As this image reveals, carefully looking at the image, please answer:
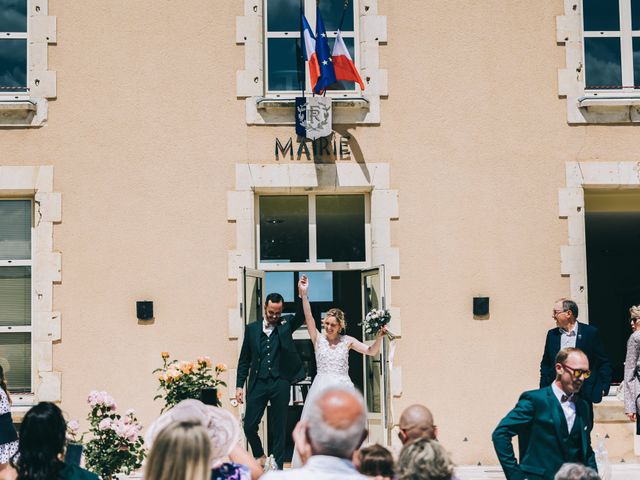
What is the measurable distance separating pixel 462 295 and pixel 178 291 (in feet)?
8.59

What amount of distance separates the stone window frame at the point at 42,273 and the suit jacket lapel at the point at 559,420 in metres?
5.24

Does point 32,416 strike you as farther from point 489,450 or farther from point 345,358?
point 489,450

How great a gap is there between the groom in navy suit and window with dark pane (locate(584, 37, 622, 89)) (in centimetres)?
371

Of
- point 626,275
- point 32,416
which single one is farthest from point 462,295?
point 626,275

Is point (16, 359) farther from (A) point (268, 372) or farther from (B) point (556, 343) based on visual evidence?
(B) point (556, 343)

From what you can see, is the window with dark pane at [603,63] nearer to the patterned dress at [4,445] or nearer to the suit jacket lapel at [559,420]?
the suit jacket lapel at [559,420]

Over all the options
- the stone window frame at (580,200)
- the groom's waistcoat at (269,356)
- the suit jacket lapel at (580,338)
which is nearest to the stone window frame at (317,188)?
the groom's waistcoat at (269,356)

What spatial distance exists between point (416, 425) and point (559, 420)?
109 centimetres

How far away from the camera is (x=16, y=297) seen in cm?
881

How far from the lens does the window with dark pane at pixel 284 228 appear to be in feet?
29.5

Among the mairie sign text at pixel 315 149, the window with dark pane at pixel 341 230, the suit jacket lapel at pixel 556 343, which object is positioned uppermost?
the mairie sign text at pixel 315 149

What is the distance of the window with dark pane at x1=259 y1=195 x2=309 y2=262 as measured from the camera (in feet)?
29.5

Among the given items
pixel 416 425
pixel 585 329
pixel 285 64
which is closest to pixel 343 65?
pixel 285 64

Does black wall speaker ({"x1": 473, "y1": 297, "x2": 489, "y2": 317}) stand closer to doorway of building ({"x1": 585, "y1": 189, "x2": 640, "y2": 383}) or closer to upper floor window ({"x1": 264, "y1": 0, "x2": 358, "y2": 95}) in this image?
upper floor window ({"x1": 264, "y1": 0, "x2": 358, "y2": 95})
